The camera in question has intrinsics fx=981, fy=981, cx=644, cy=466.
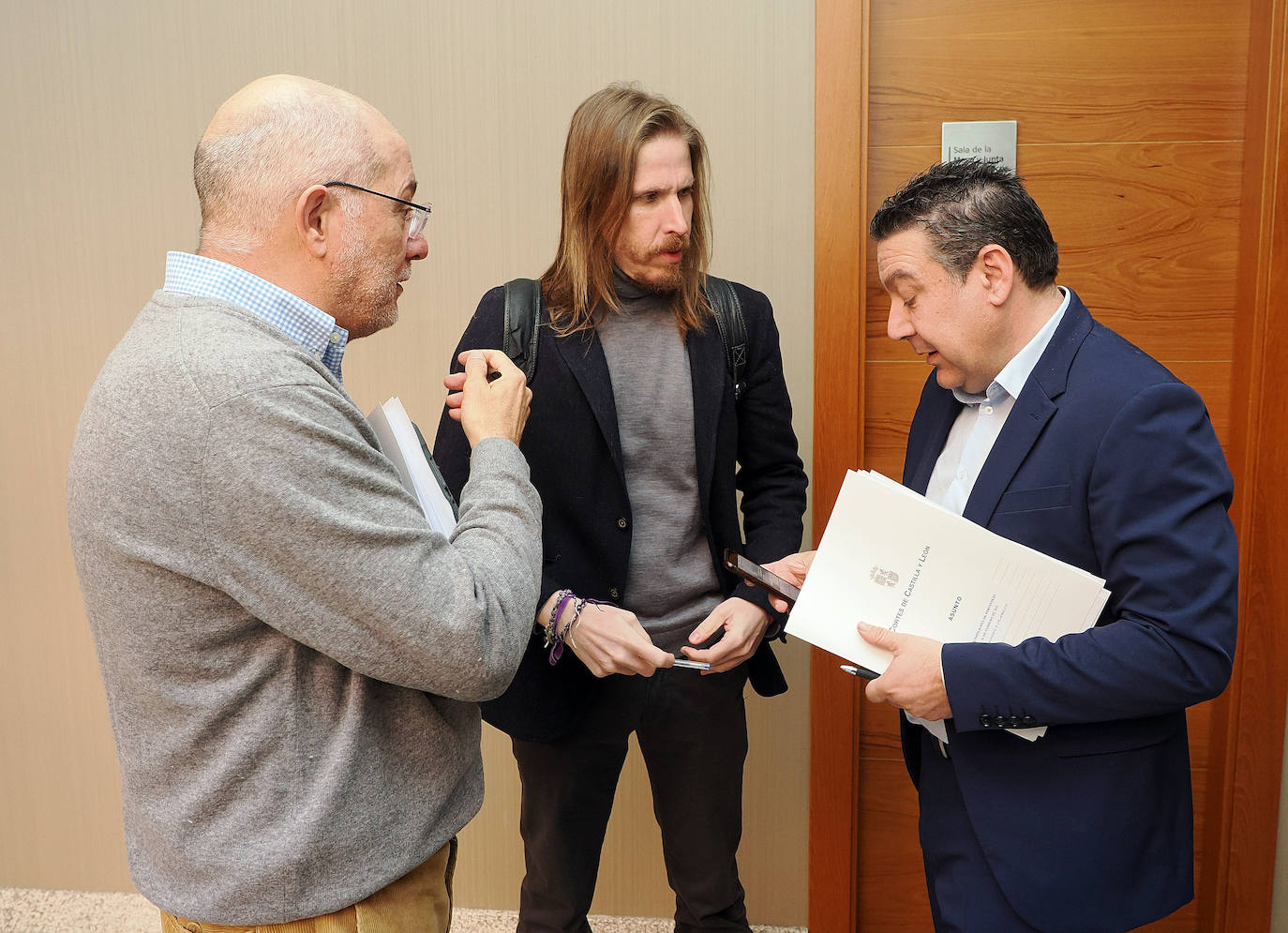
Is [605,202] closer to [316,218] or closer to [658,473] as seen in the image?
[658,473]

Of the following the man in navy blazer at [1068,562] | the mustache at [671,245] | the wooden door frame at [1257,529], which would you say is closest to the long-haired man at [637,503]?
the mustache at [671,245]

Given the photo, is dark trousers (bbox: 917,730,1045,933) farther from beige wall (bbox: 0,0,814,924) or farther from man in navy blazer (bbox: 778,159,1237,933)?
beige wall (bbox: 0,0,814,924)

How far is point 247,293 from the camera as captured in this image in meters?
1.07

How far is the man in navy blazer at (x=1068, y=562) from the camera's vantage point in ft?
3.92

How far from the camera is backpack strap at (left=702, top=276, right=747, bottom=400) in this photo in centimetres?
186

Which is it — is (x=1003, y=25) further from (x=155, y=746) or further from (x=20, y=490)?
(x=20, y=490)

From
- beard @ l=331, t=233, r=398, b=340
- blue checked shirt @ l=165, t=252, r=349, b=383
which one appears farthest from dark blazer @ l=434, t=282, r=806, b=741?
blue checked shirt @ l=165, t=252, r=349, b=383

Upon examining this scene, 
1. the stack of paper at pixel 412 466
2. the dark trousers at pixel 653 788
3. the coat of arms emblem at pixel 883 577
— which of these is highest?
the stack of paper at pixel 412 466

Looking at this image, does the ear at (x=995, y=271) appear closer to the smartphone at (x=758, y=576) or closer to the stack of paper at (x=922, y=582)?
the stack of paper at (x=922, y=582)

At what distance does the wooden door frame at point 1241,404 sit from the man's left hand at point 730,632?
2.14 feet

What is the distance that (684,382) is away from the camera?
5.95ft

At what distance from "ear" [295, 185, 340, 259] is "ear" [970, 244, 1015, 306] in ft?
2.79

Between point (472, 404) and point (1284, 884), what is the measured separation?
2098 mm

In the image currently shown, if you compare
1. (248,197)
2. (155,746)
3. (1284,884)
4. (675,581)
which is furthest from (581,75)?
(1284,884)
